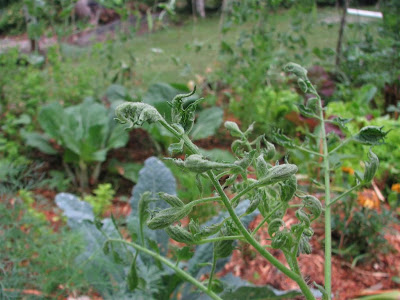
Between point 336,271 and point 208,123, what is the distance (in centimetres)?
149

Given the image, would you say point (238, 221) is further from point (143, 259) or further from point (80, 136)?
point (80, 136)

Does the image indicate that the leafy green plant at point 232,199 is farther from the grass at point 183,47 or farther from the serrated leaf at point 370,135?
the grass at point 183,47

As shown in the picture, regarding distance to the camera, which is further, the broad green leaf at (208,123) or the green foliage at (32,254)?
the broad green leaf at (208,123)

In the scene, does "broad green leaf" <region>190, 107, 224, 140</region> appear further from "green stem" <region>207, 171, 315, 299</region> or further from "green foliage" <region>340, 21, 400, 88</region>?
"green stem" <region>207, 171, 315, 299</region>

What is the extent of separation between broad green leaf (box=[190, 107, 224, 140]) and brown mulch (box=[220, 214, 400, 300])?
1.07 m

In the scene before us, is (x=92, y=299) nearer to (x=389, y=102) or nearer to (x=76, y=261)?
(x=76, y=261)

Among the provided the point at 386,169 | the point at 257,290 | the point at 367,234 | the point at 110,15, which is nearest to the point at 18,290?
the point at 257,290

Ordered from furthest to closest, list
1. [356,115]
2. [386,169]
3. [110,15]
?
[110,15] < [356,115] < [386,169]

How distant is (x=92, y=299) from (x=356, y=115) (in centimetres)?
207

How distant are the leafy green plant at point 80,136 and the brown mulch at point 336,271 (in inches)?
49.6

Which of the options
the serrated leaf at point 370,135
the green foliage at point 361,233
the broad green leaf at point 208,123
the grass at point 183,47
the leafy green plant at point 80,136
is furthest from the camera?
the grass at point 183,47

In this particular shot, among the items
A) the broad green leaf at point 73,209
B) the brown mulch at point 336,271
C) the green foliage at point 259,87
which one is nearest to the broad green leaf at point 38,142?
the broad green leaf at point 73,209

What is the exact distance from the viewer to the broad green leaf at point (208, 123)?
116 inches

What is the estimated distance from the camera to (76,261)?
5.08 feet
